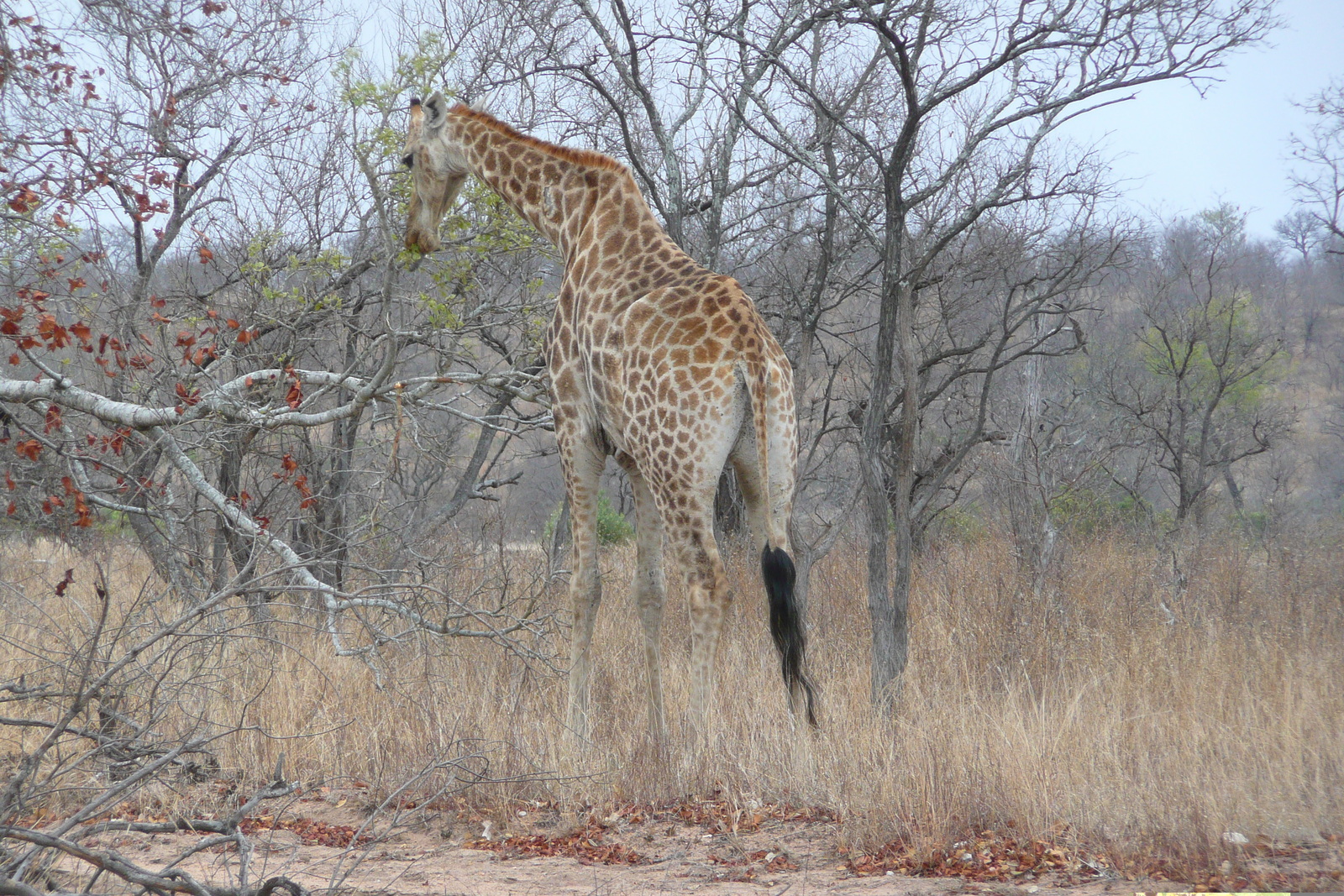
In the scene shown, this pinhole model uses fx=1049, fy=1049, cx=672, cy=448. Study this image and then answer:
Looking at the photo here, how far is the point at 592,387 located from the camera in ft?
17.8

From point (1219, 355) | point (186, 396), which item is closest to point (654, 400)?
point (186, 396)

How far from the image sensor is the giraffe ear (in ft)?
21.0

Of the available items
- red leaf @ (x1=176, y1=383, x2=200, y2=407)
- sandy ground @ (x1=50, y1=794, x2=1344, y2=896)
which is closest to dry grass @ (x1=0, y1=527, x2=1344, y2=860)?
sandy ground @ (x1=50, y1=794, x2=1344, y2=896)

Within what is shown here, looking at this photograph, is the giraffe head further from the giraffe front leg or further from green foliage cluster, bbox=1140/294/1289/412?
green foliage cluster, bbox=1140/294/1289/412

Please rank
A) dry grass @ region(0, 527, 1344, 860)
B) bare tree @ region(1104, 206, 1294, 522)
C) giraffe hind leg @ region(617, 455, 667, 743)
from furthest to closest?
bare tree @ region(1104, 206, 1294, 522)
giraffe hind leg @ region(617, 455, 667, 743)
dry grass @ region(0, 527, 1344, 860)

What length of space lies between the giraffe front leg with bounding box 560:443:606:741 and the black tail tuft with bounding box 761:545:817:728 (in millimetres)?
1089

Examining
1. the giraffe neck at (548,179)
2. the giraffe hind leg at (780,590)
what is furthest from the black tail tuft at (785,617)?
the giraffe neck at (548,179)

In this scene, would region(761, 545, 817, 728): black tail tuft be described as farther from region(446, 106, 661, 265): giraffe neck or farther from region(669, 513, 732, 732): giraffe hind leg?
region(446, 106, 661, 265): giraffe neck

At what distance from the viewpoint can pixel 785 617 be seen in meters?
4.80

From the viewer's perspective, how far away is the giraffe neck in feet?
19.1

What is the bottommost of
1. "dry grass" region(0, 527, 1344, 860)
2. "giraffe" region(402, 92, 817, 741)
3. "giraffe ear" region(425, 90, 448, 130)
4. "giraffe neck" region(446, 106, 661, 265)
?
"dry grass" region(0, 527, 1344, 860)

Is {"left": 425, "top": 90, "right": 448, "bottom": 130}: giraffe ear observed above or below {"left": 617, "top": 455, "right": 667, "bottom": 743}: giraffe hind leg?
above

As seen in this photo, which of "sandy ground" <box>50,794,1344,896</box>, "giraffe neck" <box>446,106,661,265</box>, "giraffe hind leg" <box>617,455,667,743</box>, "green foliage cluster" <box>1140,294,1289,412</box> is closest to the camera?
"sandy ground" <box>50,794,1344,896</box>

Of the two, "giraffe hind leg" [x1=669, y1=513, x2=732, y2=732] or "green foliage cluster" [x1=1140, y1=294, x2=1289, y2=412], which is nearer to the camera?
"giraffe hind leg" [x1=669, y1=513, x2=732, y2=732]
